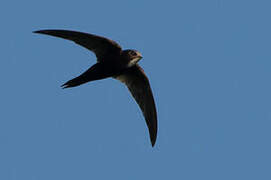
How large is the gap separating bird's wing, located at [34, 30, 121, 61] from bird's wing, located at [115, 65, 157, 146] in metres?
1.02

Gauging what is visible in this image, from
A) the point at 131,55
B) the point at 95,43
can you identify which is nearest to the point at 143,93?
the point at 131,55

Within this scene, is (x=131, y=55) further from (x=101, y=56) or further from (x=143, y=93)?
(x=143, y=93)

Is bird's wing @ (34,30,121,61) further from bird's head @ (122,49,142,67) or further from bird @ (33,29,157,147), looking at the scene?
bird's head @ (122,49,142,67)

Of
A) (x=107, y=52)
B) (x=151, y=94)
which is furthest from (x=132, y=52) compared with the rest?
(x=151, y=94)

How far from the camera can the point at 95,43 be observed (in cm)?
1397

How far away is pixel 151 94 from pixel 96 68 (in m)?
1.76

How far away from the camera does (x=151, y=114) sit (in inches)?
594

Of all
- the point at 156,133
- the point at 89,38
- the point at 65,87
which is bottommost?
the point at 156,133

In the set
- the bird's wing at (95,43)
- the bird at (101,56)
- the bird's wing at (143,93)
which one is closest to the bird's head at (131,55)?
the bird at (101,56)

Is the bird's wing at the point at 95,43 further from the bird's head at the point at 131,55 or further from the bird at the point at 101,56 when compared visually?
the bird's head at the point at 131,55

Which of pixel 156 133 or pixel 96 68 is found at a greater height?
pixel 96 68

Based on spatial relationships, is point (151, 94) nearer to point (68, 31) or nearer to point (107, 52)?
point (107, 52)

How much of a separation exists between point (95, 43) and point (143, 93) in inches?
74.1

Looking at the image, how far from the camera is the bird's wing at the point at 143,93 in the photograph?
14992mm
